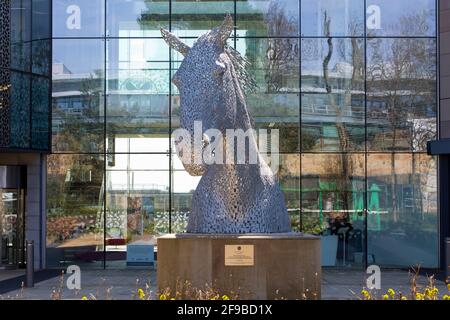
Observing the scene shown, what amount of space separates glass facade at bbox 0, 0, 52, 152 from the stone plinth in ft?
28.9

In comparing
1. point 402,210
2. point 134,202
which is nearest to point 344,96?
point 402,210

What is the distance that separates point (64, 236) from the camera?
17.9 meters

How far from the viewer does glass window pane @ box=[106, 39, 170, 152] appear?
1800 cm

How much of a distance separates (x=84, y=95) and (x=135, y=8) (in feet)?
8.61

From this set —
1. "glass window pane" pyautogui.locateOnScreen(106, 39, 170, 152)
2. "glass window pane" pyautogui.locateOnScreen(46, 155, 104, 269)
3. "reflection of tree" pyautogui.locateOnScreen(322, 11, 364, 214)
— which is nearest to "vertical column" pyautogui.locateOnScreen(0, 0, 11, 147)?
"glass window pane" pyautogui.locateOnScreen(46, 155, 104, 269)

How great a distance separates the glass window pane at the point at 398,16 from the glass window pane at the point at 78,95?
23.1 feet

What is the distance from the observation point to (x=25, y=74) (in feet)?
56.7

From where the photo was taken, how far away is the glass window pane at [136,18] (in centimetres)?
1817

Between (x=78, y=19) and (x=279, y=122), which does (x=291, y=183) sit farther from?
(x=78, y=19)

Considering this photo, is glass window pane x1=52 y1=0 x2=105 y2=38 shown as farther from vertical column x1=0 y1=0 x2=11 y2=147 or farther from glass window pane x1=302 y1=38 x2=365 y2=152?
glass window pane x1=302 y1=38 x2=365 y2=152

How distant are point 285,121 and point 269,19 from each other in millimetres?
2669

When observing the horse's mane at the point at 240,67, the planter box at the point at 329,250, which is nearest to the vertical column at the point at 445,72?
the planter box at the point at 329,250

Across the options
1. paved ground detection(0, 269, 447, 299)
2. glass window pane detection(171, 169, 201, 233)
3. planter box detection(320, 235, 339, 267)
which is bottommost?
paved ground detection(0, 269, 447, 299)

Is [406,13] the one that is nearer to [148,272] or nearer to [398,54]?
[398,54]
